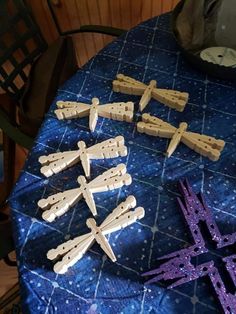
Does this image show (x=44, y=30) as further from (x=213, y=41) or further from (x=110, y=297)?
(x=110, y=297)

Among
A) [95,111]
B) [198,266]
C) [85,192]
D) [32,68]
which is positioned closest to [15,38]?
[32,68]

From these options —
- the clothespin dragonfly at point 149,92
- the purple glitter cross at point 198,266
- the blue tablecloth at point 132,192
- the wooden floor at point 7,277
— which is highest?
the clothespin dragonfly at point 149,92

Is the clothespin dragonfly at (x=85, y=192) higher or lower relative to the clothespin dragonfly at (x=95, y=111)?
lower

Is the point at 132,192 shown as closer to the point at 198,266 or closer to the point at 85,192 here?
the point at 85,192

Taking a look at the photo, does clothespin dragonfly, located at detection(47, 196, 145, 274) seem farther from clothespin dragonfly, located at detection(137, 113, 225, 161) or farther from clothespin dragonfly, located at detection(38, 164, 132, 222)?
clothespin dragonfly, located at detection(137, 113, 225, 161)

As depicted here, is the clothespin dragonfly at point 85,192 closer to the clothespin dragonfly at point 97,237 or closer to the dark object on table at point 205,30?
the clothespin dragonfly at point 97,237

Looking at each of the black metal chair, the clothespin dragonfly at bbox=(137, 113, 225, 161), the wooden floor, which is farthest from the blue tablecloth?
the wooden floor

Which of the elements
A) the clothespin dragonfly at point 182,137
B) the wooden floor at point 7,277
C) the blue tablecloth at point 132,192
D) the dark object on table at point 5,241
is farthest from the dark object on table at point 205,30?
the wooden floor at point 7,277

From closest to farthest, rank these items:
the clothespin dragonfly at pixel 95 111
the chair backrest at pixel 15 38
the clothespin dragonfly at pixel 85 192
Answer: the clothespin dragonfly at pixel 85 192 → the clothespin dragonfly at pixel 95 111 → the chair backrest at pixel 15 38
